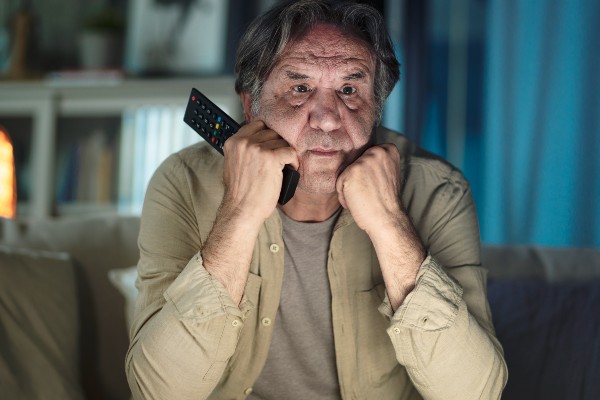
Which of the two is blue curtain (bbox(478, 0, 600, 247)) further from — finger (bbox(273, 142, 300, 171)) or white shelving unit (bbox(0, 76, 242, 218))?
finger (bbox(273, 142, 300, 171))

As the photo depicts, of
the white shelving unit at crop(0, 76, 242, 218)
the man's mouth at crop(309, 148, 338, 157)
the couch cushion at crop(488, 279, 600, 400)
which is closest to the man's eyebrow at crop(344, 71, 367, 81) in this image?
the man's mouth at crop(309, 148, 338, 157)

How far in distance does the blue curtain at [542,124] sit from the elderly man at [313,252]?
4.33ft

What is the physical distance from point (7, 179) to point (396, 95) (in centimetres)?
156

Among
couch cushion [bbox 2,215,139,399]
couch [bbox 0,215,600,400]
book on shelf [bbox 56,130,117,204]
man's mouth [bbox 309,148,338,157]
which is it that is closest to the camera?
man's mouth [bbox 309,148,338,157]

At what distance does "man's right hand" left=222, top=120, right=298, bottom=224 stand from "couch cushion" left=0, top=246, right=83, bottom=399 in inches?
19.0

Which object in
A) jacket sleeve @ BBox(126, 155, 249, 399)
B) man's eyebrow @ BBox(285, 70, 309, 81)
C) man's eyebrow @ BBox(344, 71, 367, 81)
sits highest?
man's eyebrow @ BBox(344, 71, 367, 81)

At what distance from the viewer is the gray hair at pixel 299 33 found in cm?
143

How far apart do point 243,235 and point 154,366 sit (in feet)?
0.77

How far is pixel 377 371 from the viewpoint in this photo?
1.41 meters

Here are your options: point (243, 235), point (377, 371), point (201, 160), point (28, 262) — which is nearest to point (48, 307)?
point (28, 262)

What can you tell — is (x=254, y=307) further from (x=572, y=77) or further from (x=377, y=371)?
(x=572, y=77)

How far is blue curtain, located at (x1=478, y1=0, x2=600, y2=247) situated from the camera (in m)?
2.67

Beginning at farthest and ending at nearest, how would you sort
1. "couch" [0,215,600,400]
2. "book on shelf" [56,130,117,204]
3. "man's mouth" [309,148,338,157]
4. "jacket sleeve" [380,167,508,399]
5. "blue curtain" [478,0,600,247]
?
"book on shelf" [56,130,117,204] < "blue curtain" [478,0,600,247] < "couch" [0,215,600,400] < "man's mouth" [309,148,338,157] < "jacket sleeve" [380,167,508,399]

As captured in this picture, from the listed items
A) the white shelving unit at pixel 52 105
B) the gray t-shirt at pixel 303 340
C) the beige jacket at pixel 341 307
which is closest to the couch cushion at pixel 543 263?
the beige jacket at pixel 341 307
